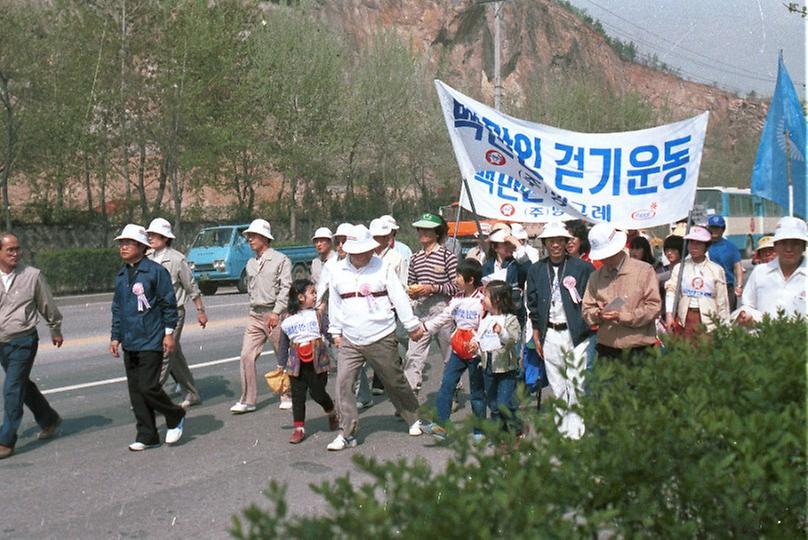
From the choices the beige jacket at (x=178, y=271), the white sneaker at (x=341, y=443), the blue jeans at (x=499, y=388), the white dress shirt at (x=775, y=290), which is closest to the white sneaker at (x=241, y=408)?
the beige jacket at (x=178, y=271)

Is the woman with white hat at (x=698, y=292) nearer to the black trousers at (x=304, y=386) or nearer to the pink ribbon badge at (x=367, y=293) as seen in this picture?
the pink ribbon badge at (x=367, y=293)

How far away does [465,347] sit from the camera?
25.5 feet

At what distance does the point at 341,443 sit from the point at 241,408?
5.97 ft

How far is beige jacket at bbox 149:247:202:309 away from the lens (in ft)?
30.5

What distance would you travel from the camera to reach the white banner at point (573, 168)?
7949 millimetres

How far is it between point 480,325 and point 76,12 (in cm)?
2848

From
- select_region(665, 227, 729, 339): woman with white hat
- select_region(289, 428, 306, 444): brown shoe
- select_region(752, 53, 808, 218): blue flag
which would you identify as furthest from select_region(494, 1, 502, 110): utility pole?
select_region(289, 428, 306, 444): brown shoe

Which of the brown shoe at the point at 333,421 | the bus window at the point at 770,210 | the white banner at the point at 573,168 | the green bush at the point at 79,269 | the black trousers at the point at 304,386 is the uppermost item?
the white banner at the point at 573,168

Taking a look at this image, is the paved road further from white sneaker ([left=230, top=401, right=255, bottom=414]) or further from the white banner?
the white banner

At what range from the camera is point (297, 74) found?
38.7m

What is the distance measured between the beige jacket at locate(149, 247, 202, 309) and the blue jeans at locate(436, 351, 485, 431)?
283 centimetres

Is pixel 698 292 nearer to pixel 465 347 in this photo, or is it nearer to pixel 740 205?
pixel 465 347

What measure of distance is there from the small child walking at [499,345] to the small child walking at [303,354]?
129 cm

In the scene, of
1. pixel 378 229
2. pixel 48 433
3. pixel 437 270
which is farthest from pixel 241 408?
pixel 437 270
